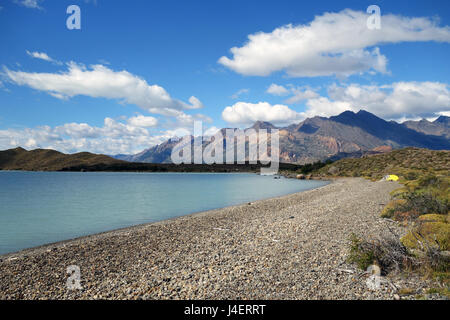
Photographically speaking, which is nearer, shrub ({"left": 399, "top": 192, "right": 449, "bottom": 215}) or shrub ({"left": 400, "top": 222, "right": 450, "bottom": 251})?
shrub ({"left": 400, "top": 222, "right": 450, "bottom": 251})

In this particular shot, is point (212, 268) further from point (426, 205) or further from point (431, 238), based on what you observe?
point (426, 205)

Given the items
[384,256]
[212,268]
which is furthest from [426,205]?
[212,268]

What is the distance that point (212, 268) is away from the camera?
9219 mm

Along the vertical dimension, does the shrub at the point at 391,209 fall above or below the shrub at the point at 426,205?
below

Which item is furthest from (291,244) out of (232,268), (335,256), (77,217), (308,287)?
(77,217)

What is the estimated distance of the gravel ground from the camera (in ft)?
23.8

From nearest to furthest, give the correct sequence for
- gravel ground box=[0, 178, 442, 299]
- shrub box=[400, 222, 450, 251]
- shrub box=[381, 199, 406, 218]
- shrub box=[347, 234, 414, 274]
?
gravel ground box=[0, 178, 442, 299] < shrub box=[347, 234, 414, 274] < shrub box=[400, 222, 450, 251] < shrub box=[381, 199, 406, 218]

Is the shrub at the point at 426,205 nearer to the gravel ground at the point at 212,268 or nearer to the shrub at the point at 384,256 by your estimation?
the gravel ground at the point at 212,268

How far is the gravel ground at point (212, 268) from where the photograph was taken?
285 inches

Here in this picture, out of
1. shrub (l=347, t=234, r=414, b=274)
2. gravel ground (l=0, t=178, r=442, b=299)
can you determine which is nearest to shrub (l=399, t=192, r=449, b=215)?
gravel ground (l=0, t=178, r=442, b=299)

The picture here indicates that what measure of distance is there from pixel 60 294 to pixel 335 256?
8467mm

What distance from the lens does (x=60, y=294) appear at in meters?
7.97

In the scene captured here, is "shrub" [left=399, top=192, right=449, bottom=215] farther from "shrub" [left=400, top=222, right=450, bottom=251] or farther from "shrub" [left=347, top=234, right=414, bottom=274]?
"shrub" [left=347, top=234, right=414, bottom=274]

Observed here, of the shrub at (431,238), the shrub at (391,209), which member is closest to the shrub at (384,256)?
the shrub at (431,238)
